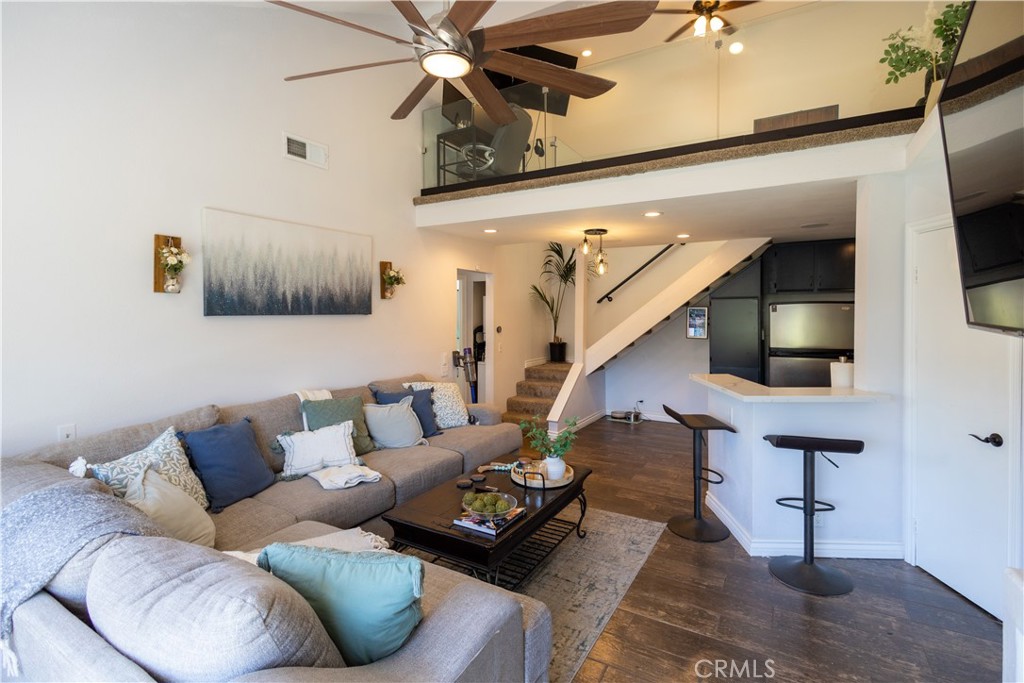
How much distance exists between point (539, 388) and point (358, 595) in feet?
18.1

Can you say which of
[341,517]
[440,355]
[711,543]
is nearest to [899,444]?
[711,543]

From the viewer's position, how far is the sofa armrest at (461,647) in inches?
46.6

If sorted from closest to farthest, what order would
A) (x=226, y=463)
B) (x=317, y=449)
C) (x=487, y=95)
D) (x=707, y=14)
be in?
1. (x=487, y=95)
2. (x=226, y=463)
3. (x=317, y=449)
4. (x=707, y=14)

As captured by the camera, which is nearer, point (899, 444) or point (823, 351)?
point (899, 444)

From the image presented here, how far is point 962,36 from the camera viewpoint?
1346 millimetres

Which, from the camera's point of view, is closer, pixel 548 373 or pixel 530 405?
pixel 530 405

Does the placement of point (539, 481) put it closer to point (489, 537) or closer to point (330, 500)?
point (489, 537)

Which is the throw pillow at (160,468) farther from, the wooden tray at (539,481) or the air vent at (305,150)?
the air vent at (305,150)

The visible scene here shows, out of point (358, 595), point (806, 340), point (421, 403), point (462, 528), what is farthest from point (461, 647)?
point (806, 340)

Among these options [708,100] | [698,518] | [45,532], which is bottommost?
[698,518]

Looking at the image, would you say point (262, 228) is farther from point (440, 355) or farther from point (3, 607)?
point (3, 607)

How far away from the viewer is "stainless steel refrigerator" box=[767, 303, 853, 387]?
5.29 metres

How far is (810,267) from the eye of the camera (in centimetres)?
544

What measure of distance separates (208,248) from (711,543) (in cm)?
408
